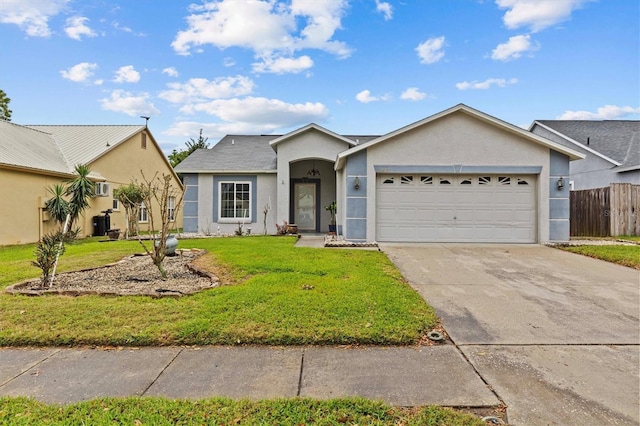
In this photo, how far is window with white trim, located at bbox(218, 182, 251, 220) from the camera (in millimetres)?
16156

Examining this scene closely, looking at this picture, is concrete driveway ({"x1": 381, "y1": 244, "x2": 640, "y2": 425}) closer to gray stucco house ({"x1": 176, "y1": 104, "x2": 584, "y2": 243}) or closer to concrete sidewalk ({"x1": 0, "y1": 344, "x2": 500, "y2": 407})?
concrete sidewalk ({"x1": 0, "y1": 344, "x2": 500, "y2": 407})

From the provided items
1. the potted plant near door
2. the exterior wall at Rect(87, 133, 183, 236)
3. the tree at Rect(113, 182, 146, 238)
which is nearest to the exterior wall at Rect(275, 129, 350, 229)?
the potted plant near door

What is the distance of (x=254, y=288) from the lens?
5805 millimetres

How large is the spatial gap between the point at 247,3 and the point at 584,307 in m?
12.4

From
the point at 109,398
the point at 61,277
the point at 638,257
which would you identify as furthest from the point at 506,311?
the point at 61,277

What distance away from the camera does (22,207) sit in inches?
535

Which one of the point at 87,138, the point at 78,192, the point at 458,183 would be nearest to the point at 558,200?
the point at 458,183

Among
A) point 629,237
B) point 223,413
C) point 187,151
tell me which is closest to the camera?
point 223,413

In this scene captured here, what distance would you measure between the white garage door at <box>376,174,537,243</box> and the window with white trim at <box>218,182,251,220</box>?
6784 mm

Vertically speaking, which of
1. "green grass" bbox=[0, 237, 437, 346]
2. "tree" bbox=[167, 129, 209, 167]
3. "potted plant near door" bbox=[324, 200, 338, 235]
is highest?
"tree" bbox=[167, 129, 209, 167]

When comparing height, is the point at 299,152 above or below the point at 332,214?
above

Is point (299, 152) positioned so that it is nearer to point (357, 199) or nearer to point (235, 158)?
point (235, 158)

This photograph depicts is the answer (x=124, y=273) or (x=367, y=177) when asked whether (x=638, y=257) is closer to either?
(x=367, y=177)

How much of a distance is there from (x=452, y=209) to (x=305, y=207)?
741 centimetres
